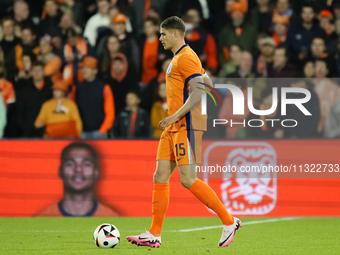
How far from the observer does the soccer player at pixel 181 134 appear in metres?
4.75

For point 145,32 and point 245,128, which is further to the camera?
point 145,32

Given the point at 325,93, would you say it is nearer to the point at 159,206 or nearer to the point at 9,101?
the point at 159,206

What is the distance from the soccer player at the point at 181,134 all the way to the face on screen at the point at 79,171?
2953mm

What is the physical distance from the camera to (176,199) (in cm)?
771

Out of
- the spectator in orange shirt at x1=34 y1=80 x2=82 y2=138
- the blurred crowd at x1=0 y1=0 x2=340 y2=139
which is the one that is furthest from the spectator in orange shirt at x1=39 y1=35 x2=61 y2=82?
the spectator in orange shirt at x1=34 y1=80 x2=82 y2=138

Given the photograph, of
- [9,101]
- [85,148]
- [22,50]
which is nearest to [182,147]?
[85,148]

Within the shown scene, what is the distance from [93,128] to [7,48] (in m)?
2.17

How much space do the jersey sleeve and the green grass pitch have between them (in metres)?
1.46

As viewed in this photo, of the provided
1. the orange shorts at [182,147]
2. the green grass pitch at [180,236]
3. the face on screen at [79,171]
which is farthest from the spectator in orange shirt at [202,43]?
the orange shorts at [182,147]

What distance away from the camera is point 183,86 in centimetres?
482

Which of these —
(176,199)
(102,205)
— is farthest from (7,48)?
(176,199)

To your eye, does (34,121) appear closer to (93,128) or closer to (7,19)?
(93,128)

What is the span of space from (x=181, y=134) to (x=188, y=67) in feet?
1.86

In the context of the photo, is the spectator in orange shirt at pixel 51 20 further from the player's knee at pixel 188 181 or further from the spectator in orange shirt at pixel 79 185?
the player's knee at pixel 188 181
